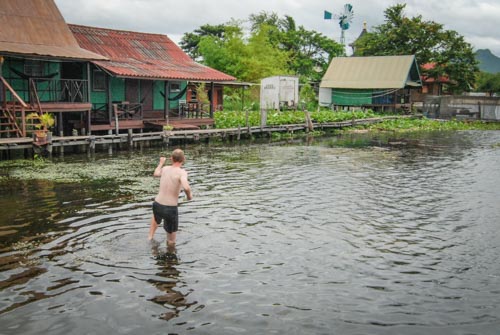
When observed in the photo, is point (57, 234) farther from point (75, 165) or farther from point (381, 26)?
point (381, 26)

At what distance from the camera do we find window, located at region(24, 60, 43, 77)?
2617 cm

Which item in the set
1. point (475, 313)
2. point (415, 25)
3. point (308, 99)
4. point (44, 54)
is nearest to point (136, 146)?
point (44, 54)

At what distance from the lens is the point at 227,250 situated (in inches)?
404

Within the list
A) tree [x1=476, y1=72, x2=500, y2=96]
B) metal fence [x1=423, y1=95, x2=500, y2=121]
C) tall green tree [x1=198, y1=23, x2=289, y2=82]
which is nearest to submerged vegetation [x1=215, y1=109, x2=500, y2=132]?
metal fence [x1=423, y1=95, x2=500, y2=121]

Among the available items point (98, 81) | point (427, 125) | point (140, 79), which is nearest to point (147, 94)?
point (140, 79)

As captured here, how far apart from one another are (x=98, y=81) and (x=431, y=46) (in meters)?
38.7

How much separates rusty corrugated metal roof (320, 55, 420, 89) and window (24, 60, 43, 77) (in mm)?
32805

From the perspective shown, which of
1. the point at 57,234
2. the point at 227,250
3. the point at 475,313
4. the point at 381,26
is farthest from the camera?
the point at 381,26

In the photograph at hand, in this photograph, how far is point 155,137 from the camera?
27.6 meters

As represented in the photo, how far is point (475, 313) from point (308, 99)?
50.2 metres

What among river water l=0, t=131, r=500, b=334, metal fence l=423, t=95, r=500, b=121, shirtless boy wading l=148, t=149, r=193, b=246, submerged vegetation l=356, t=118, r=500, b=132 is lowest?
river water l=0, t=131, r=500, b=334

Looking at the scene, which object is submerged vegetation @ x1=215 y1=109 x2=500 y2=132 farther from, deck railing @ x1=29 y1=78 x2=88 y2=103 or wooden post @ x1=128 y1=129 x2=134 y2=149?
deck railing @ x1=29 y1=78 x2=88 y2=103

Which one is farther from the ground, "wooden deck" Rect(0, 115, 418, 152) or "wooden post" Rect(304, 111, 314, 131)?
"wooden post" Rect(304, 111, 314, 131)

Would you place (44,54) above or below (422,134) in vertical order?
above
